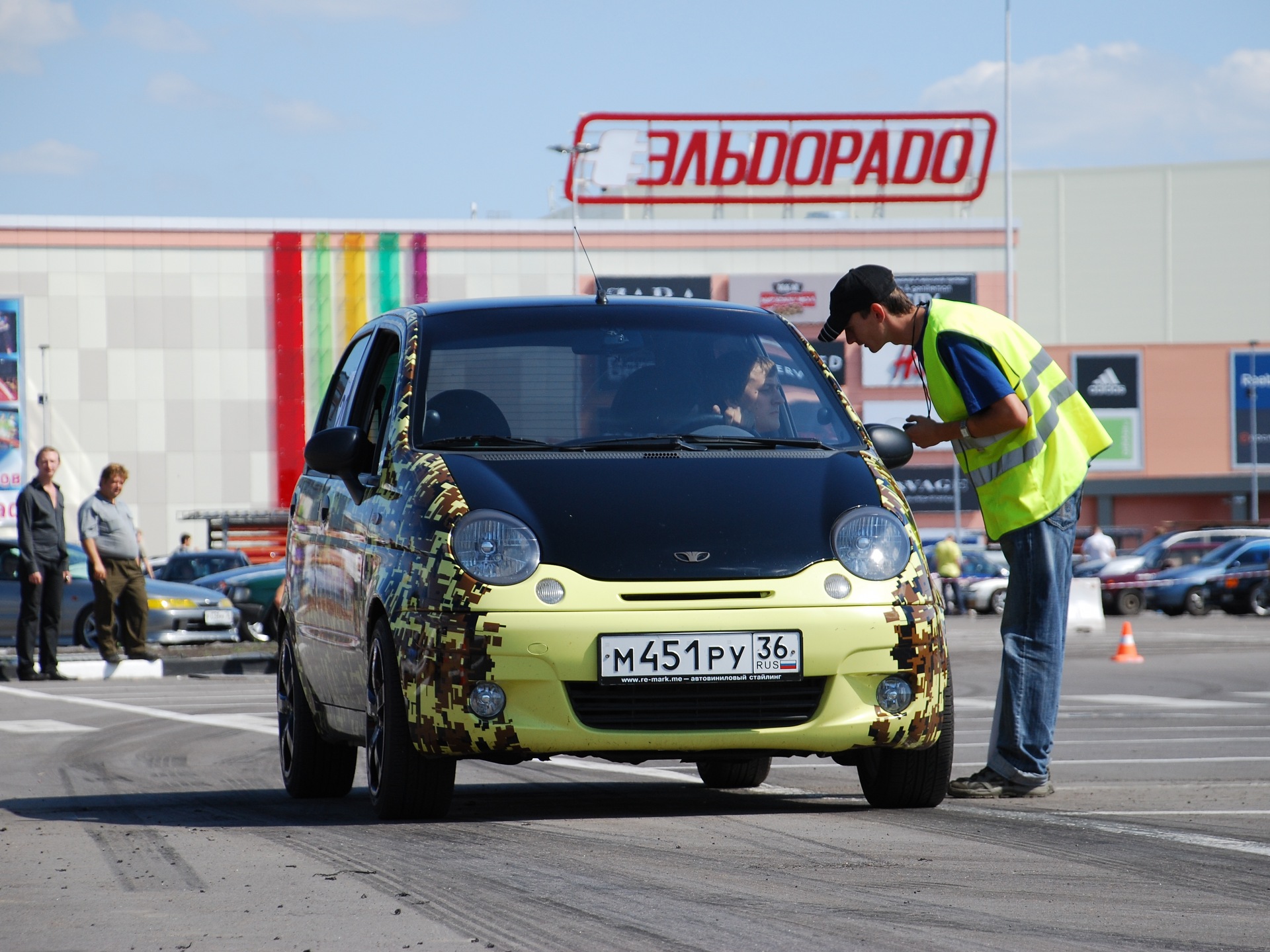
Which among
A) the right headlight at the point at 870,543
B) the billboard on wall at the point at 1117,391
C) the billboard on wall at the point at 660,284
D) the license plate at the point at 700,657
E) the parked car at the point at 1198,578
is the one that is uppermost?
the billboard on wall at the point at 660,284

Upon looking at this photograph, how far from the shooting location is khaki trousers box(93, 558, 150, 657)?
1817 centimetres

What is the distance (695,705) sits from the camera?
19.3 feet

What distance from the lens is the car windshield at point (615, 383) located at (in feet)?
21.6

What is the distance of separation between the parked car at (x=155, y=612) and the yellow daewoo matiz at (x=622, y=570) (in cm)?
1521

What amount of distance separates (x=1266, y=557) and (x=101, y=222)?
137 feet

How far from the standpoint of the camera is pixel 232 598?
25281mm

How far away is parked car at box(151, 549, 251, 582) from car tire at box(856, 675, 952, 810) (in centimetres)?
2858

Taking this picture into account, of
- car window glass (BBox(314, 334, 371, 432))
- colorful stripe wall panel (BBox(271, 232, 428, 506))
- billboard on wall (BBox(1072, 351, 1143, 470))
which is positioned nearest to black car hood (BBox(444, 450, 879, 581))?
car window glass (BBox(314, 334, 371, 432))

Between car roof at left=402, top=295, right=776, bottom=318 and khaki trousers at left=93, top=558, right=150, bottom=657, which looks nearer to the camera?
car roof at left=402, top=295, right=776, bottom=318

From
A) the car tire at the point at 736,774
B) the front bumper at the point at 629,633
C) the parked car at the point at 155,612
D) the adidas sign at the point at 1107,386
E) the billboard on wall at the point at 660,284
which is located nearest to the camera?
the front bumper at the point at 629,633

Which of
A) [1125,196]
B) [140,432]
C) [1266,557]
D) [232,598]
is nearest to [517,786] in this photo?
[232,598]

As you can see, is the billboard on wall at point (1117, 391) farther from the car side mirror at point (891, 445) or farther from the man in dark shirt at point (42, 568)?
the car side mirror at point (891, 445)

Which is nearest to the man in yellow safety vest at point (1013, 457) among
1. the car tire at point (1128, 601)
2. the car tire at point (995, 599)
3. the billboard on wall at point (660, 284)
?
the car tire at point (1128, 601)

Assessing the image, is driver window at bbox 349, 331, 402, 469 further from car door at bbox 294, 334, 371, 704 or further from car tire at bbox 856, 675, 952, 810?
car tire at bbox 856, 675, 952, 810
